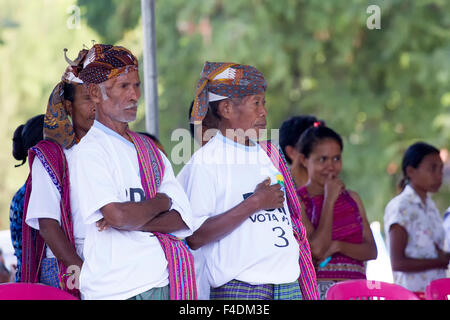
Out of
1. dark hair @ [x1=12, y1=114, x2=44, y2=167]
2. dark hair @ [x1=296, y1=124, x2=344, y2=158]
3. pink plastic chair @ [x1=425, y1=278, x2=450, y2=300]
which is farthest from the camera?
dark hair @ [x1=296, y1=124, x2=344, y2=158]

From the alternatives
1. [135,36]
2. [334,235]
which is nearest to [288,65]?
[135,36]

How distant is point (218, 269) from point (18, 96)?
24.6 ft

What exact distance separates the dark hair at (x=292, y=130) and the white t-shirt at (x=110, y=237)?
5.61 feet

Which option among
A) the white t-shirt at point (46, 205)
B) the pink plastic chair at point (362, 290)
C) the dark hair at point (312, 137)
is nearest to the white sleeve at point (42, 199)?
the white t-shirt at point (46, 205)

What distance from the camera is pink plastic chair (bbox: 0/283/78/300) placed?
2471mm

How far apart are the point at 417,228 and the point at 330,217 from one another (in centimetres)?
102

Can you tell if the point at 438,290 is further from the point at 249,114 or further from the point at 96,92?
the point at 96,92

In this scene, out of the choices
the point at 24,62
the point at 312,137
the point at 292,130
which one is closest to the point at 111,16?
the point at 24,62

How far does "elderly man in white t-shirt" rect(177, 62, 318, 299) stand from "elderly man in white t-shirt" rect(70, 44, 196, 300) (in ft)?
0.65

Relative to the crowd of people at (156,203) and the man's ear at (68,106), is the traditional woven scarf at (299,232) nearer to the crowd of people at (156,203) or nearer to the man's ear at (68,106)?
the crowd of people at (156,203)

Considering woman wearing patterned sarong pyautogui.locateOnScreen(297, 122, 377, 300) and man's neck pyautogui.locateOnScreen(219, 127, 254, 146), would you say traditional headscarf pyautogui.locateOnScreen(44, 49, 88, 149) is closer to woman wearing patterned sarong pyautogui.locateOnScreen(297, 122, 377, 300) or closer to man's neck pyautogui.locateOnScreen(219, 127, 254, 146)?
man's neck pyautogui.locateOnScreen(219, 127, 254, 146)

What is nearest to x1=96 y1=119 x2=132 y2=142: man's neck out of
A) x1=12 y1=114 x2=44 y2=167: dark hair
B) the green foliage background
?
x1=12 y1=114 x2=44 y2=167: dark hair
